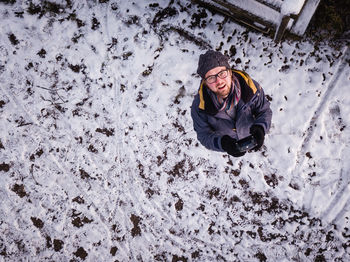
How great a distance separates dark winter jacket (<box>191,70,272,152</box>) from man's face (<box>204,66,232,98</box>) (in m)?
0.15

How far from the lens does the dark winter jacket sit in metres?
2.27

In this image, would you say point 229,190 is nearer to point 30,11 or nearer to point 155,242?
point 155,242

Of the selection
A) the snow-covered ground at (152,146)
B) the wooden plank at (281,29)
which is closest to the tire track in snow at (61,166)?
the snow-covered ground at (152,146)

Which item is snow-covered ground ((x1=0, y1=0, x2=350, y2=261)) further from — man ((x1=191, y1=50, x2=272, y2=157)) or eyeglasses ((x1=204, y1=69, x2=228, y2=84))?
eyeglasses ((x1=204, y1=69, x2=228, y2=84))

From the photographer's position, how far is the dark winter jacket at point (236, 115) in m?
2.27

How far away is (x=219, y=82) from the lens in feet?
6.64

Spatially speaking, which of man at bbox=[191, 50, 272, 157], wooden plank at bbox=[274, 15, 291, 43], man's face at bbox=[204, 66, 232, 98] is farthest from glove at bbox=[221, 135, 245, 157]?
wooden plank at bbox=[274, 15, 291, 43]

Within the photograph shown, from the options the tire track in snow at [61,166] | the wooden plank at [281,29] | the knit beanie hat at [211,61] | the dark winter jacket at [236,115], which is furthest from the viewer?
the tire track in snow at [61,166]

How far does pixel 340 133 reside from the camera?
313 centimetres

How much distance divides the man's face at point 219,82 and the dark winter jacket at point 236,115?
0.15 m

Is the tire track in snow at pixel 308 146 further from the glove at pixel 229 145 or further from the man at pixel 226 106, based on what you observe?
the glove at pixel 229 145

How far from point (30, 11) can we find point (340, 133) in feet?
14.7

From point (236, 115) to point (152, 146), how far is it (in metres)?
1.36

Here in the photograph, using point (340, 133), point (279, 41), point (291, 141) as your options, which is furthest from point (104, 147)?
point (340, 133)
